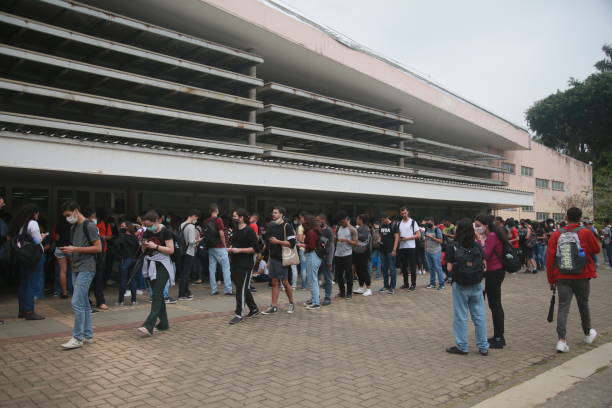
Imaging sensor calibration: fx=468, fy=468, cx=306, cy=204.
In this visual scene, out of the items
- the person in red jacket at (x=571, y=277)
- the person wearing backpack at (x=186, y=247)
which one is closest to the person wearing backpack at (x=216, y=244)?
the person wearing backpack at (x=186, y=247)

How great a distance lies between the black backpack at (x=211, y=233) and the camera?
35.2 feet

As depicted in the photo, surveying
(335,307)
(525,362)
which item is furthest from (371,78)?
(525,362)

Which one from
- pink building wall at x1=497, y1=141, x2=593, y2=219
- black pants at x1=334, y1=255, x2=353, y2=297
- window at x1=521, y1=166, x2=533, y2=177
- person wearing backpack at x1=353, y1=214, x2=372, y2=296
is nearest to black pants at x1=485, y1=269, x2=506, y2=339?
black pants at x1=334, y1=255, x2=353, y2=297

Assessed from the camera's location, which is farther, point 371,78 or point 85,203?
point 371,78

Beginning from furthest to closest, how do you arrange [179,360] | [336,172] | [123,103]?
[336,172]
[123,103]
[179,360]

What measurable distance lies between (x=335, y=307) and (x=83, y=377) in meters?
5.33

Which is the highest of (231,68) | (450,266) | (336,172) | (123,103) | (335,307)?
(231,68)

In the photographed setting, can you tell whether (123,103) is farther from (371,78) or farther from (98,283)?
(371,78)

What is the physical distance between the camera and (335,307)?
942cm

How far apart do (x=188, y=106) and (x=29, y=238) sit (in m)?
11.5

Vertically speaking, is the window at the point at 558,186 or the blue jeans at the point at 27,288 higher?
the window at the point at 558,186

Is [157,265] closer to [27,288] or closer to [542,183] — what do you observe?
[27,288]

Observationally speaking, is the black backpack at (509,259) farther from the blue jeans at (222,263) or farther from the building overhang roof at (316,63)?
the building overhang roof at (316,63)

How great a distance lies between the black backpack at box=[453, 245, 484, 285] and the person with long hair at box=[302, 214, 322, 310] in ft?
12.3
